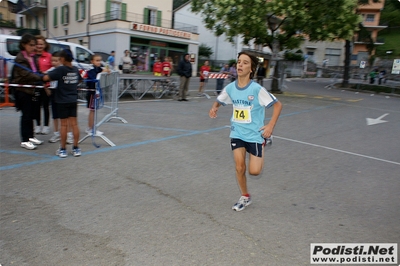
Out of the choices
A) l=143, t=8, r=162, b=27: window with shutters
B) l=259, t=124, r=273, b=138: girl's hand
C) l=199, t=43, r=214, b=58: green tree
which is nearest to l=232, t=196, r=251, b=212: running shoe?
l=259, t=124, r=273, b=138: girl's hand

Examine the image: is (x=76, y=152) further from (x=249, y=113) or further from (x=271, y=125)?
(x=271, y=125)

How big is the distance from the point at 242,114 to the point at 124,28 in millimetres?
27402

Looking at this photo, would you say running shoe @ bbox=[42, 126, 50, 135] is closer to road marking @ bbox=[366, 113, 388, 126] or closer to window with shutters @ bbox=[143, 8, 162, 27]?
road marking @ bbox=[366, 113, 388, 126]

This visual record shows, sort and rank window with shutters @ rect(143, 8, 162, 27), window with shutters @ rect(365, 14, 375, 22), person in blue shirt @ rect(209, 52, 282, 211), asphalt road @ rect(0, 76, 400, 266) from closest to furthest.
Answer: asphalt road @ rect(0, 76, 400, 266) → person in blue shirt @ rect(209, 52, 282, 211) → window with shutters @ rect(143, 8, 162, 27) → window with shutters @ rect(365, 14, 375, 22)

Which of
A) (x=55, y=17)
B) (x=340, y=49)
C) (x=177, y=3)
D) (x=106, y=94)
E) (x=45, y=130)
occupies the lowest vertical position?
(x=45, y=130)

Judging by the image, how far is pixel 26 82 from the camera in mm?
6094

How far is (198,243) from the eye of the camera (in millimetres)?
3281

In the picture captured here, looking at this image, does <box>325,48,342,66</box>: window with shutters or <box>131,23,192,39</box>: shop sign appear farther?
<box>325,48,342,66</box>: window with shutters

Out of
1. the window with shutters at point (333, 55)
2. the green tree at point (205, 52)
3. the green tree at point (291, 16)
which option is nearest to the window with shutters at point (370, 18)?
the window with shutters at point (333, 55)

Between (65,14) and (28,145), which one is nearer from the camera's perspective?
(28,145)

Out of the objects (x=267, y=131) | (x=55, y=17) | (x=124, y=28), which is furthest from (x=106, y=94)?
(x=55, y=17)

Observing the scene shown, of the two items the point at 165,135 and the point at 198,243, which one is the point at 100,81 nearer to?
the point at 165,135

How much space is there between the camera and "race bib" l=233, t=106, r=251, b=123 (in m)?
3.86
